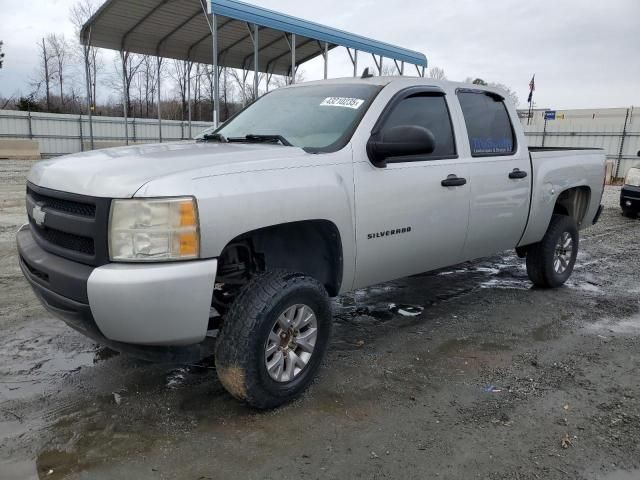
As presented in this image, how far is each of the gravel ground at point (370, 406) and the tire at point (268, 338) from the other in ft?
0.57

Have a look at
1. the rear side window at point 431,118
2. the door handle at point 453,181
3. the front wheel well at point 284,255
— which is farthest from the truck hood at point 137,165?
the door handle at point 453,181

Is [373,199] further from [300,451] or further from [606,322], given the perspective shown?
[606,322]

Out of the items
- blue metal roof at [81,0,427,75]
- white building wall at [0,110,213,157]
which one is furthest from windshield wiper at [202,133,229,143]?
white building wall at [0,110,213,157]

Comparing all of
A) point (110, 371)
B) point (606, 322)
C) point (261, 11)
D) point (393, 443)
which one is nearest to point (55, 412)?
point (110, 371)

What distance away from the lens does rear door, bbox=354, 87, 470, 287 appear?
347 centimetres

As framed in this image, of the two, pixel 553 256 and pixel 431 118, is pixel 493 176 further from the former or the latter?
pixel 553 256

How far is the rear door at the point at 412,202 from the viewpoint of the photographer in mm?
3473

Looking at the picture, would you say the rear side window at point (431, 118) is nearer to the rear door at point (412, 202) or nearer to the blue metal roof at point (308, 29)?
the rear door at point (412, 202)

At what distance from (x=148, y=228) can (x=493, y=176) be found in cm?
308

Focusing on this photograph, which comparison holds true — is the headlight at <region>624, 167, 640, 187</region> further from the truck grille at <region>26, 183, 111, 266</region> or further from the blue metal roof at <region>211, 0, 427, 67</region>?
the truck grille at <region>26, 183, 111, 266</region>

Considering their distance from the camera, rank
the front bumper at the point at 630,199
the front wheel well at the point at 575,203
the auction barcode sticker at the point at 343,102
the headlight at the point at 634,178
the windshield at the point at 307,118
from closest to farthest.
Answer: the windshield at the point at 307,118
the auction barcode sticker at the point at 343,102
the front wheel well at the point at 575,203
the front bumper at the point at 630,199
the headlight at the point at 634,178

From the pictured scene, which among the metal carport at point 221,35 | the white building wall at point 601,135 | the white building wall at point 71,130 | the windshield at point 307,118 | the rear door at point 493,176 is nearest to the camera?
the windshield at point 307,118

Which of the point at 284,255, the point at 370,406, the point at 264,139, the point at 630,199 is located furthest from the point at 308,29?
the point at 370,406

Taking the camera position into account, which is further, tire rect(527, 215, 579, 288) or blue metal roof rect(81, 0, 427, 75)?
blue metal roof rect(81, 0, 427, 75)
